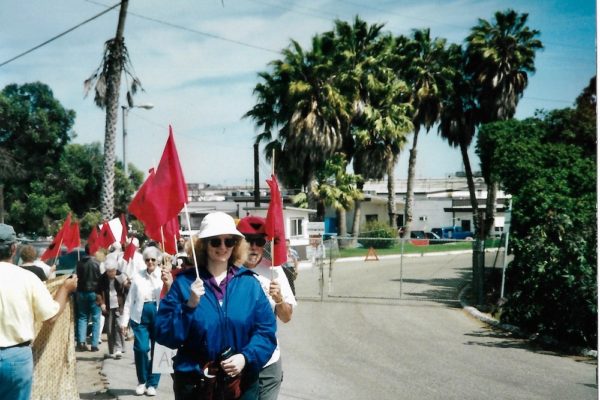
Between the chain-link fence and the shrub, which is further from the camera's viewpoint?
the shrub

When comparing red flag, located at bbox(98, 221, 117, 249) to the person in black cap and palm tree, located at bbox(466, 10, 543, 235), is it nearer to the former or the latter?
the person in black cap

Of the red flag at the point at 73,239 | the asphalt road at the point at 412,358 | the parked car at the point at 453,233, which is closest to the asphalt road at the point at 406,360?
the asphalt road at the point at 412,358

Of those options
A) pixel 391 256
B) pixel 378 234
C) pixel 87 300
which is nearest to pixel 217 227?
pixel 87 300

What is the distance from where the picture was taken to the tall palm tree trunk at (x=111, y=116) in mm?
16938

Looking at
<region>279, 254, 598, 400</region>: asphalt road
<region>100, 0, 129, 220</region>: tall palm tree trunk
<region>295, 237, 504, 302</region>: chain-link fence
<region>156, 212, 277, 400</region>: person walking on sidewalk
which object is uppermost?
<region>100, 0, 129, 220</region>: tall palm tree trunk

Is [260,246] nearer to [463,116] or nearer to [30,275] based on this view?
[30,275]

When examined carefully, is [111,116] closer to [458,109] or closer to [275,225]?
[275,225]

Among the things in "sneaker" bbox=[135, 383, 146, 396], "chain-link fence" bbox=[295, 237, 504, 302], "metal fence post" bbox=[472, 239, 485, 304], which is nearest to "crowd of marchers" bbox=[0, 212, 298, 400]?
"sneaker" bbox=[135, 383, 146, 396]

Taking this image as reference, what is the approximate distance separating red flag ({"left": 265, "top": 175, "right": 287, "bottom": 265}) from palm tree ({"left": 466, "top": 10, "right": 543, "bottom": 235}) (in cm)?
2989

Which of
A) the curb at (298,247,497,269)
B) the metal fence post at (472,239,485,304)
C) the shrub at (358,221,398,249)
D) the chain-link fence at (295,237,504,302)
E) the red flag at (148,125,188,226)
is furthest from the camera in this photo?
the shrub at (358,221,398,249)

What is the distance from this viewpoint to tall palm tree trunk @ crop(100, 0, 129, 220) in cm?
1694

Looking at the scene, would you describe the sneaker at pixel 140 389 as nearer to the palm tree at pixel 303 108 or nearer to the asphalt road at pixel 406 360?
the asphalt road at pixel 406 360

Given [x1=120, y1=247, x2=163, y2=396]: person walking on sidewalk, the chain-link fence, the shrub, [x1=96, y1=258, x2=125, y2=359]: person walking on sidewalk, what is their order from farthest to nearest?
1. the shrub
2. the chain-link fence
3. [x1=96, y1=258, x2=125, y2=359]: person walking on sidewalk
4. [x1=120, y1=247, x2=163, y2=396]: person walking on sidewalk

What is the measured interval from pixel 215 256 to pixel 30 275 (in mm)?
1255
